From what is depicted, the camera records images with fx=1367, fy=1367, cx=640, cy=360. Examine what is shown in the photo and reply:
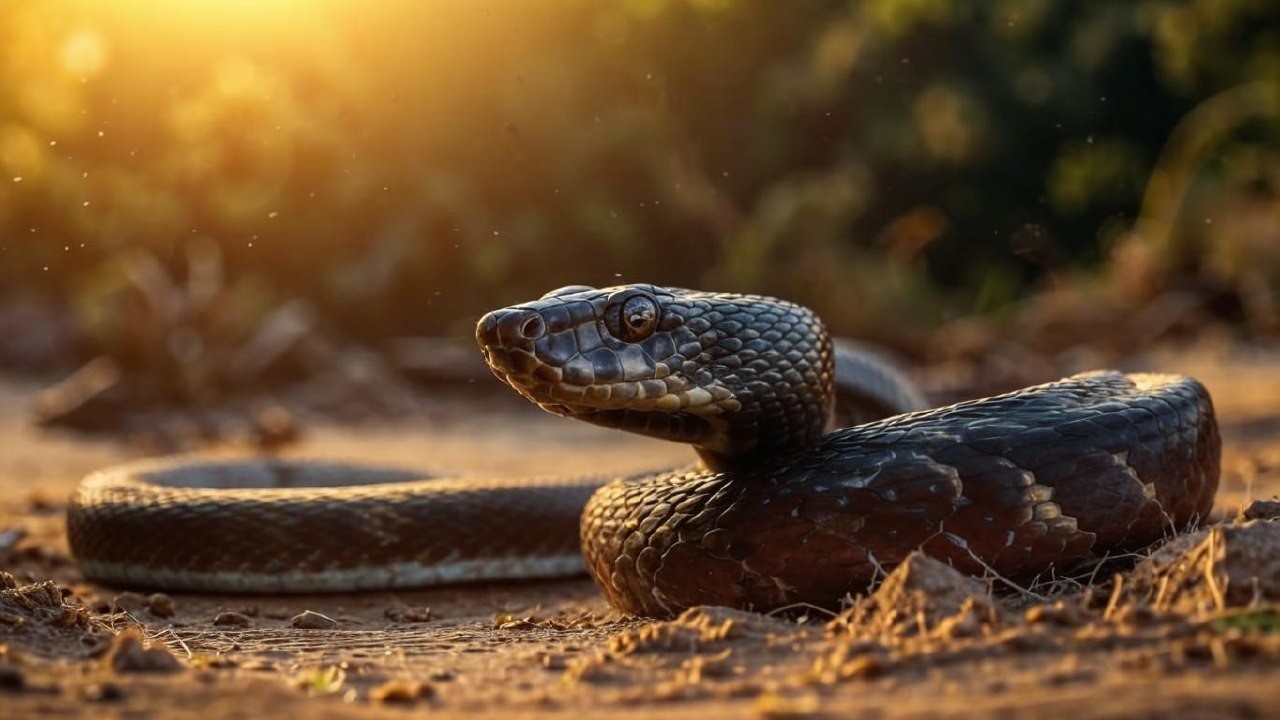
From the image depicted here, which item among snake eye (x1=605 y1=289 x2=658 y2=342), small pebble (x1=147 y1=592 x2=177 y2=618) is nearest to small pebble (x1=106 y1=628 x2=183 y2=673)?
snake eye (x1=605 y1=289 x2=658 y2=342)

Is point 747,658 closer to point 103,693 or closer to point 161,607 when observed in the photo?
point 103,693

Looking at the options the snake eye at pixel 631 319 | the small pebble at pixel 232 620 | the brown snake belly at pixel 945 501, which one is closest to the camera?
the brown snake belly at pixel 945 501

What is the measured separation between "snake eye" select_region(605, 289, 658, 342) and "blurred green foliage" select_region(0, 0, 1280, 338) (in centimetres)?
607

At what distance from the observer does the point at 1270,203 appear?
15727 mm

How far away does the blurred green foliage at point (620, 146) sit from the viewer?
11445 mm

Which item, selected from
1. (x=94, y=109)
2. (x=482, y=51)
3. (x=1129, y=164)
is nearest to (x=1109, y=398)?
(x=482, y=51)

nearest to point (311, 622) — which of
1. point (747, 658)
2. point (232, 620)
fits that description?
point (232, 620)

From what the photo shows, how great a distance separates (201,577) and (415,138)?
9794mm

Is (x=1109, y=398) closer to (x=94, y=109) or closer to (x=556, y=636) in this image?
(x=556, y=636)

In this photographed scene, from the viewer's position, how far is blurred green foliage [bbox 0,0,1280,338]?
11.4m

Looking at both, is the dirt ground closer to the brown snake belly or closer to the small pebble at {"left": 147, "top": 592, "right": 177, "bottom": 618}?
the brown snake belly

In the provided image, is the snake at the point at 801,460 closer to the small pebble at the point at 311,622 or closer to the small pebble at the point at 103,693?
the small pebble at the point at 311,622

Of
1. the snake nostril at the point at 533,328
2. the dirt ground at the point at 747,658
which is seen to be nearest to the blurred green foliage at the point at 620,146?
the snake nostril at the point at 533,328

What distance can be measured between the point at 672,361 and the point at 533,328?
0.39 meters
